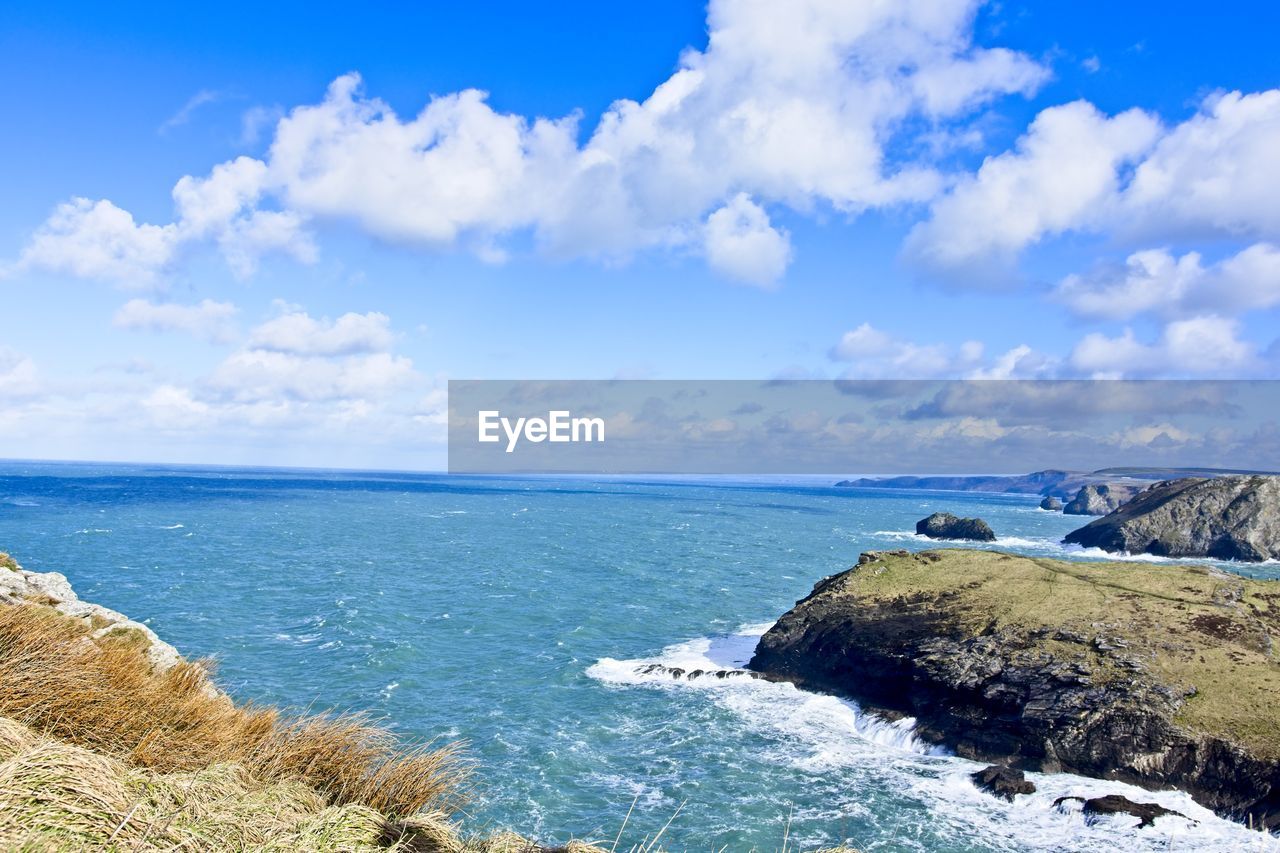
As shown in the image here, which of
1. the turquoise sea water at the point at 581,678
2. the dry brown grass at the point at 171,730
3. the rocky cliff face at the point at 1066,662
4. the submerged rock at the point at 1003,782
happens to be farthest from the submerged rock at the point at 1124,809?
the dry brown grass at the point at 171,730

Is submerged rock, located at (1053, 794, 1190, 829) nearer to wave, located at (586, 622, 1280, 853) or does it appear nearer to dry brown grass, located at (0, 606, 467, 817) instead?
wave, located at (586, 622, 1280, 853)

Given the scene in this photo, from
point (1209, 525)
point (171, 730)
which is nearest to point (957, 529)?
point (1209, 525)

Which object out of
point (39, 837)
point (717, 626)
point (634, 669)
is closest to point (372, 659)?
point (634, 669)

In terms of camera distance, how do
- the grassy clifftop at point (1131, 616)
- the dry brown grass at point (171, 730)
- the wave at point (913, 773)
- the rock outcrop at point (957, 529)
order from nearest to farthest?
the dry brown grass at point (171, 730)
the wave at point (913, 773)
the grassy clifftop at point (1131, 616)
the rock outcrop at point (957, 529)

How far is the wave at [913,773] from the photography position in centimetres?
2423

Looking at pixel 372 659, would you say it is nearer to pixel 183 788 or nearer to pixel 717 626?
pixel 717 626

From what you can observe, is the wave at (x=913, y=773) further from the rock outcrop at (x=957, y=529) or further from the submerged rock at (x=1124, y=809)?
the rock outcrop at (x=957, y=529)

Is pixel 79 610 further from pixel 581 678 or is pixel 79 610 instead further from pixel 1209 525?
pixel 1209 525

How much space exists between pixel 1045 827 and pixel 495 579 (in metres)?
55.2

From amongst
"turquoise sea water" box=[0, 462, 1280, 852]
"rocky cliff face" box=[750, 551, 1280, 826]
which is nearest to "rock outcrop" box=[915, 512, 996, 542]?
"turquoise sea water" box=[0, 462, 1280, 852]

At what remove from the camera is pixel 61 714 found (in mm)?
10672

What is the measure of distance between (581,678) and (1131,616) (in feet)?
96.0

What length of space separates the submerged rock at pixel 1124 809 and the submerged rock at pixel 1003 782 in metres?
1.47

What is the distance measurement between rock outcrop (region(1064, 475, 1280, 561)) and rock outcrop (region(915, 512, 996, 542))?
14339 millimetres
